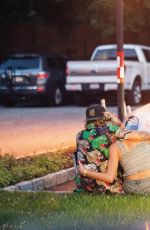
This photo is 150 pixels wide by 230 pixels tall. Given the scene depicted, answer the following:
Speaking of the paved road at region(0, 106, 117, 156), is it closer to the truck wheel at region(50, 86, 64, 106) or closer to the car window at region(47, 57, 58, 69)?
the truck wheel at region(50, 86, 64, 106)

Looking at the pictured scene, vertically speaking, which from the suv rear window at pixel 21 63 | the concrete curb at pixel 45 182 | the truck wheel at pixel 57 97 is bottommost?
the truck wheel at pixel 57 97

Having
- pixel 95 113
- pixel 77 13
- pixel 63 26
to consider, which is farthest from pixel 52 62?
pixel 95 113

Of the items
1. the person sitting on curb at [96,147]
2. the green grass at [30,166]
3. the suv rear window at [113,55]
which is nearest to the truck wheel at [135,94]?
the suv rear window at [113,55]

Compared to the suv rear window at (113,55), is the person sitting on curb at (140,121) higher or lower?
higher

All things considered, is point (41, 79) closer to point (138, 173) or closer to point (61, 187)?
point (61, 187)

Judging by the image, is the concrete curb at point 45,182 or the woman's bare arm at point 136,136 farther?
the concrete curb at point 45,182

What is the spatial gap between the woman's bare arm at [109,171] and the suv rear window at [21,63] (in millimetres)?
18674

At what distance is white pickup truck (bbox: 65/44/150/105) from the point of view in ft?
83.7

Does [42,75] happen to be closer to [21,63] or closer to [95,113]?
[21,63]

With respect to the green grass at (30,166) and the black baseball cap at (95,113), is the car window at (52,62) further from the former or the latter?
the black baseball cap at (95,113)

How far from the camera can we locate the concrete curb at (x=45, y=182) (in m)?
10.6

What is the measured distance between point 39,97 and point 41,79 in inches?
39.3

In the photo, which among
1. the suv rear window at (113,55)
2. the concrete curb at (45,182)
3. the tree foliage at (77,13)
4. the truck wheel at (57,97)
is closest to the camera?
the concrete curb at (45,182)

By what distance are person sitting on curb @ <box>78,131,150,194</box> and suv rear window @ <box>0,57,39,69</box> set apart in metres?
18.6
